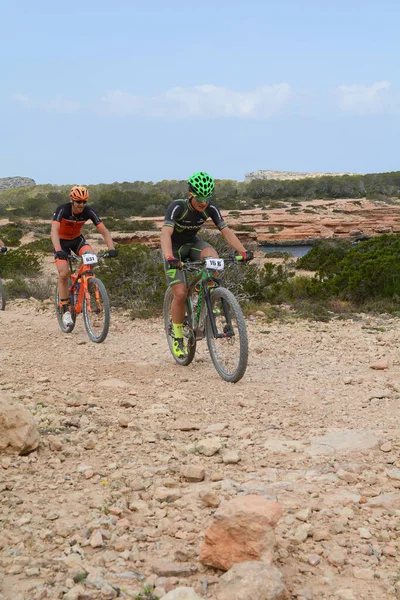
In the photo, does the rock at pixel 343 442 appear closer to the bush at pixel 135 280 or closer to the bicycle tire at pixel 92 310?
the bicycle tire at pixel 92 310

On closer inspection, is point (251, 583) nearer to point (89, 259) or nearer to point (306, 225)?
point (89, 259)

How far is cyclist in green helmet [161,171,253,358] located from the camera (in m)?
5.79

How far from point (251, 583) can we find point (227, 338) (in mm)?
3800

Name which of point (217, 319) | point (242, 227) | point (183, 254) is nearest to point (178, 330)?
point (217, 319)

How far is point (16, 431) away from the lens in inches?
144

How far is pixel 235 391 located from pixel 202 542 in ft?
9.58

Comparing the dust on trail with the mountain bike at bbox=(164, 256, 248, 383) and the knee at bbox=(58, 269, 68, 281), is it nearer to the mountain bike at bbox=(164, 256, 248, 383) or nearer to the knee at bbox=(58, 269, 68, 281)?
the mountain bike at bbox=(164, 256, 248, 383)

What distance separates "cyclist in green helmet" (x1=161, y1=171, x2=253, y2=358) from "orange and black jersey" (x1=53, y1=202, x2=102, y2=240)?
212cm

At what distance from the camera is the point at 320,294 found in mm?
10953

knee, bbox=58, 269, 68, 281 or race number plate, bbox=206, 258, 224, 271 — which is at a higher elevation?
race number plate, bbox=206, 258, 224, 271

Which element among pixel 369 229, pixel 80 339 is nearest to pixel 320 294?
pixel 80 339

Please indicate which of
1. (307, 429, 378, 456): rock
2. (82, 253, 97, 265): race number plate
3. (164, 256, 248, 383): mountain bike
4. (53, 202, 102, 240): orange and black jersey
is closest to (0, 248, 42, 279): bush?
(53, 202, 102, 240): orange and black jersey

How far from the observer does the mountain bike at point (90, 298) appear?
7.82 meters

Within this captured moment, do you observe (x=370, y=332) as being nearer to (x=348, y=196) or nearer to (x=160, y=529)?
(x=160, y=529)
